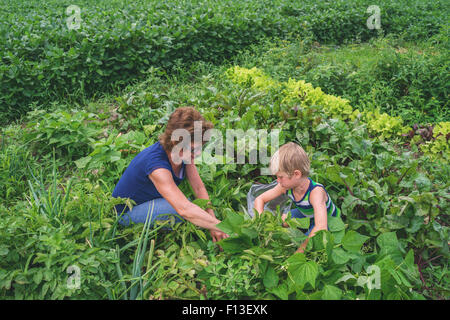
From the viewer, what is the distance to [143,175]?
8.60 feet

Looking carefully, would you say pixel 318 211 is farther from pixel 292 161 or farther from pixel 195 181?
pixel 195 181

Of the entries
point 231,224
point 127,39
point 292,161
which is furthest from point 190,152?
point 127,39

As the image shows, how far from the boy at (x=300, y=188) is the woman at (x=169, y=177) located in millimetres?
529

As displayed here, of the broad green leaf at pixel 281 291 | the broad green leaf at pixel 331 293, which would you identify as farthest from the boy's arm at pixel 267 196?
the broad green leaf at pixel 331 293

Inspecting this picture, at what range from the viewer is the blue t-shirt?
2521 millimetres

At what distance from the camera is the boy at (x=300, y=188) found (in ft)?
8.06

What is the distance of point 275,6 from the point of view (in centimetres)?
849

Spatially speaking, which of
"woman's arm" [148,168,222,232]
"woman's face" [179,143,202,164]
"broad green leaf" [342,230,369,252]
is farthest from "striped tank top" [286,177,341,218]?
"woman's face" [179,143,202,164]

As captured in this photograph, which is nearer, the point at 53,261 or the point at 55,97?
the point at 53,261

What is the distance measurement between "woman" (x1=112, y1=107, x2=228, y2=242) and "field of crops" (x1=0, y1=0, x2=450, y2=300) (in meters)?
0.14

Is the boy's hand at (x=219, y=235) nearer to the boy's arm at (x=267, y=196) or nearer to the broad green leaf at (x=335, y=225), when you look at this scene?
the boy's arm at (x=267, y=196)
